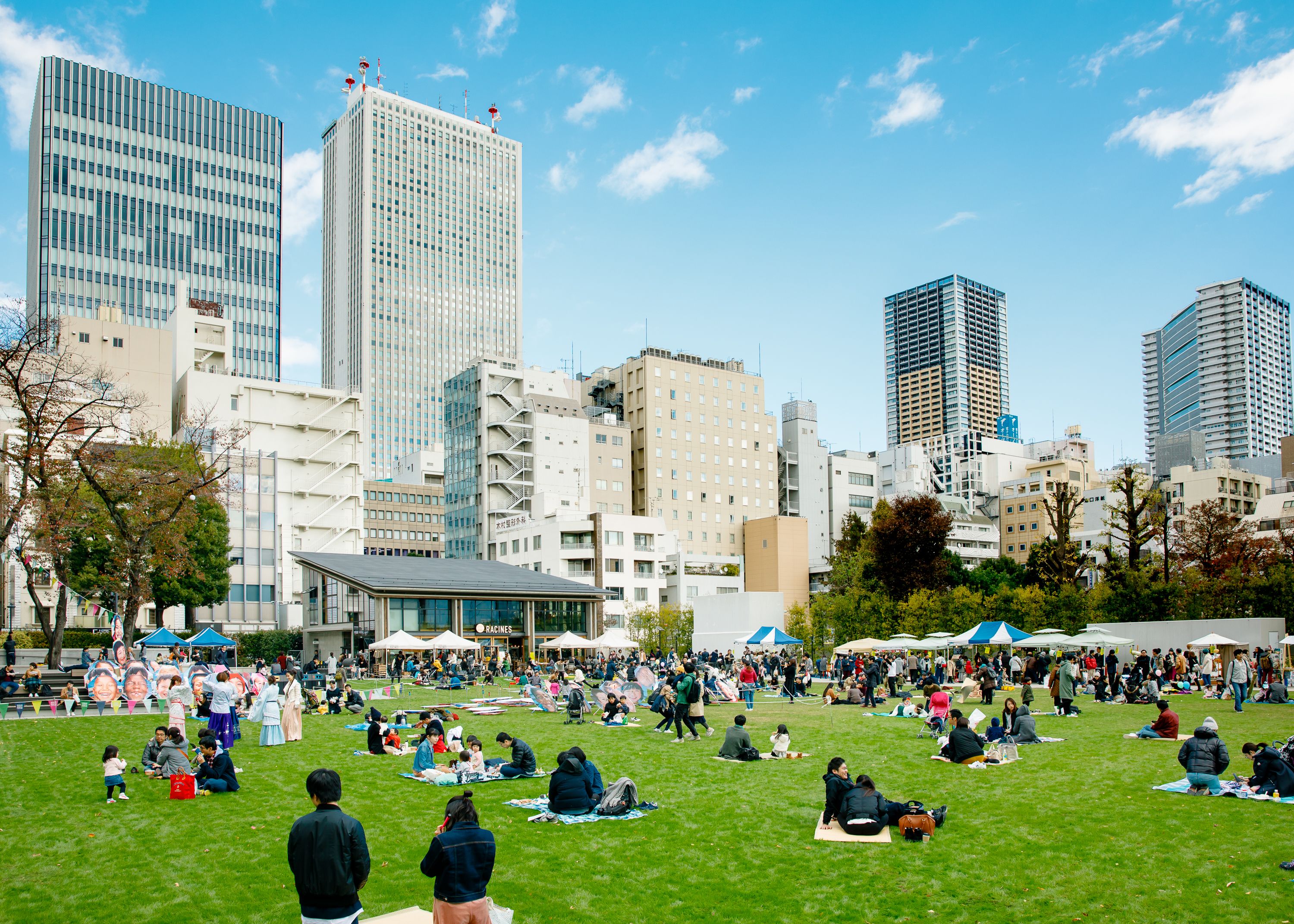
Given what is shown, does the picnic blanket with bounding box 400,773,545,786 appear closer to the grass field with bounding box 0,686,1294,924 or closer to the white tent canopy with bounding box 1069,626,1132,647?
the grass field with bounding box 0,686,1294,924

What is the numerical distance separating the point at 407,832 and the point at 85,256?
127060 mm

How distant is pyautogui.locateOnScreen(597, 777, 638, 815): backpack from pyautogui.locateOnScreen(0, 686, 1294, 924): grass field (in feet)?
1.22

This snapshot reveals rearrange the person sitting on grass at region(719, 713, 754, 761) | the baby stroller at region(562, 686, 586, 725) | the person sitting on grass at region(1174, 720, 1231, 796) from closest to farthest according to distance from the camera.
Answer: the person sitting on grass at region(1174, 720, 1231, 796), the person sitting on grass at region(719, 713, 754, 761), the baby stroller at region(562, 686, 586, 725)

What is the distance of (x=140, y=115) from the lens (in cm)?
12481

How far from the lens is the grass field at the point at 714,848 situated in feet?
31.2

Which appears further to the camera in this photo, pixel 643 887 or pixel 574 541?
pixel 574 541

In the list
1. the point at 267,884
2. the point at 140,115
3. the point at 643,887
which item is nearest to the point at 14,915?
the point at 267,884

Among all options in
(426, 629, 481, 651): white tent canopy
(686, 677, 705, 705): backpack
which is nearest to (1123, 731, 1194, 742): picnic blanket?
(686, 677, 705, 705): backpack

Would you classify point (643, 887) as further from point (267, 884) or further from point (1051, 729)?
point (1051, 729)

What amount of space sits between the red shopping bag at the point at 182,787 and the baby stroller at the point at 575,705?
41.7 feet

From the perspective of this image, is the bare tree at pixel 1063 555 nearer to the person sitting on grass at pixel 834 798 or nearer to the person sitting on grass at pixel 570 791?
the person sitting on grass at pixel 834 798

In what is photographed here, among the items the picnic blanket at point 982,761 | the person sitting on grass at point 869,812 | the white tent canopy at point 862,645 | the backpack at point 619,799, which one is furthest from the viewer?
the white tent canopy at point 862,645

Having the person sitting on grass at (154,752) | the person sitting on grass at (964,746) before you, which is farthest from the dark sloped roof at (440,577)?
the person sitting on grass at (964,746)

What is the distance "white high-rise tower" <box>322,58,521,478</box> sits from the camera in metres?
184
